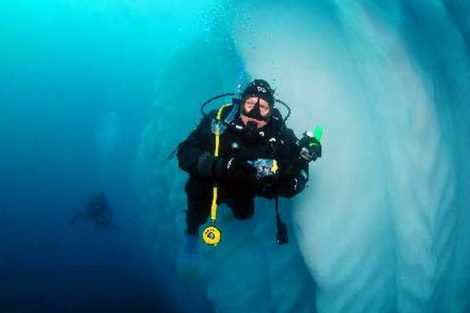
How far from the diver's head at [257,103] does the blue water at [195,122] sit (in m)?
0.78

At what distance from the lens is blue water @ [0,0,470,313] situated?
142 inches

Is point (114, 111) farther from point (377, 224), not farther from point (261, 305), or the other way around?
point (377, 224)

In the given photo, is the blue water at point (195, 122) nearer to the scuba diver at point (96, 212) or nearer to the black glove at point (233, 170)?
the scuba diver at point (96, 212)

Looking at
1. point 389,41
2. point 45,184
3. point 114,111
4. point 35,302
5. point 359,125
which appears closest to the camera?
point 389,41

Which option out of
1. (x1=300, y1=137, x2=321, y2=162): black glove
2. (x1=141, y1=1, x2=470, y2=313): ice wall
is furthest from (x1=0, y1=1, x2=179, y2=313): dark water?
(x1=300, y1=137, x2=321, y2=162): black glove

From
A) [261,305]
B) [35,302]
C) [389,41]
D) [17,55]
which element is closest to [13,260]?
[35,302]

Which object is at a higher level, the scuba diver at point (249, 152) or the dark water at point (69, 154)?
the dark water at point (69, 154)

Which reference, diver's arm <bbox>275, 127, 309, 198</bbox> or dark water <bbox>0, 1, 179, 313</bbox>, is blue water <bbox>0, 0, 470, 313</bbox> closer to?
dark water <bbox>0, 1, 179, 313</bbox>

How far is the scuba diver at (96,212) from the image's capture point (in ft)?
22.8

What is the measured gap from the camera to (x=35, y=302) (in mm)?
6516

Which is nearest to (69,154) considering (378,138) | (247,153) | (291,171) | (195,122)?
(195,122)

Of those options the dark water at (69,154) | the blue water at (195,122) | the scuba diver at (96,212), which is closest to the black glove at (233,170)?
the blue water at (195,122)

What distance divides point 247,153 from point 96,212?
4474 mm

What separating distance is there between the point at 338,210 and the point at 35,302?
4.77 m
